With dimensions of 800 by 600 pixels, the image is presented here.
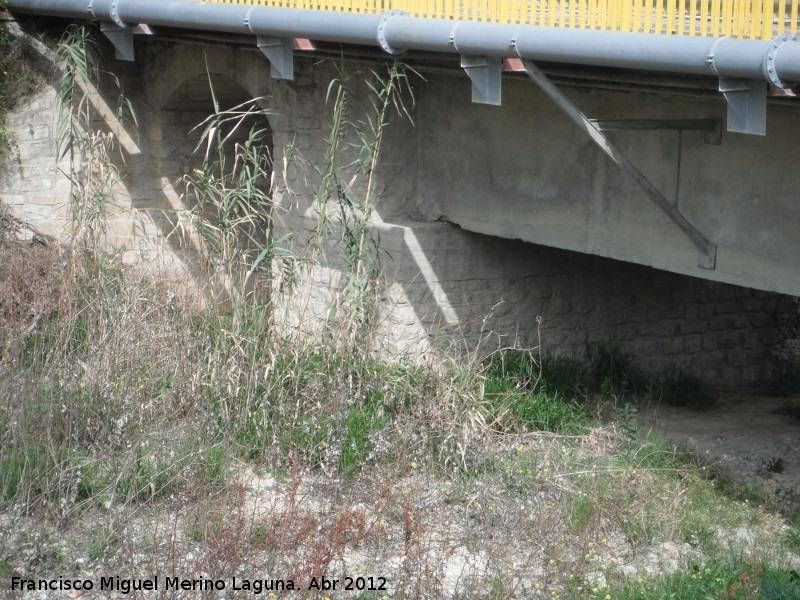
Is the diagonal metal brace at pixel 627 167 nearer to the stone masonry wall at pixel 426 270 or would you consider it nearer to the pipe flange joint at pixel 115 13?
the stone masonry wall at pixel 426 270

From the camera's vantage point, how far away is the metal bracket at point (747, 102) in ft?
16.5

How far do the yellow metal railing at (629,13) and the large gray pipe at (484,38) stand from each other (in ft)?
0.36

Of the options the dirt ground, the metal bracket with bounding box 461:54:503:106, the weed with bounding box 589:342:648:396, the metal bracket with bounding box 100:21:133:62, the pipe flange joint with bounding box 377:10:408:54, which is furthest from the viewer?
the metal bracket with bounding box 100:21:133:62

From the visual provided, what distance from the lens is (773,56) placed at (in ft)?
15.4

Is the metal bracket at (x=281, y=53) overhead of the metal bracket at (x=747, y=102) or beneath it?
overhead

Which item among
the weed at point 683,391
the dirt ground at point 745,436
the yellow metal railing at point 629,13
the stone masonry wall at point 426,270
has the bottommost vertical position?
the dirt ground at point 745,436

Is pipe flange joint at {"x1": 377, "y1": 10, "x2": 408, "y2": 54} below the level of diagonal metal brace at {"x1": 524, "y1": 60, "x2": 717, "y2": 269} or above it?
above

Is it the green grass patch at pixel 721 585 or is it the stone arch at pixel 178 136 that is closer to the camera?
the green grass patch at pixel 721 585

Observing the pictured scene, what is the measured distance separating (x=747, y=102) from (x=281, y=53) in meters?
3.58

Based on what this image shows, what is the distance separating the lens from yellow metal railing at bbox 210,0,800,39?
16.0ft

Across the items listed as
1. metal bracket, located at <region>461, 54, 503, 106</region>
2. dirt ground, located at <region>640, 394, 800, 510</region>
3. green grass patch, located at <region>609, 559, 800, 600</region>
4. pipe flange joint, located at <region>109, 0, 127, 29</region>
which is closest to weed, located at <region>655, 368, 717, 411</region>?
dirt ground, located at <region>640, 394, 800, 510</region>

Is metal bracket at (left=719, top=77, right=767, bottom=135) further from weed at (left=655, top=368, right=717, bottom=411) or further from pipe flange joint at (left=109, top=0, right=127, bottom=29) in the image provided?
pipe flange joint at (left=109, top=0, right=127, bottom=29)

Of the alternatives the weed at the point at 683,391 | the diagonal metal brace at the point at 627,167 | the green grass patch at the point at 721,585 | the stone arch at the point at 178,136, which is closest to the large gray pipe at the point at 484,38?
the diagonal metal brace at the point at 627,167

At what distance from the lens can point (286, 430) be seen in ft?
20.8
